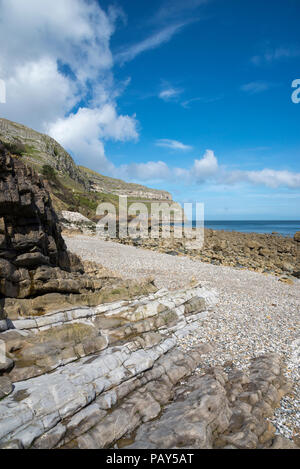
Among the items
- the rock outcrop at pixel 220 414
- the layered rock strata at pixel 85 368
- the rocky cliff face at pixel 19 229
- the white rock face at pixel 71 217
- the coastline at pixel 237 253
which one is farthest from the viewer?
the white rock face at pixel 71 217

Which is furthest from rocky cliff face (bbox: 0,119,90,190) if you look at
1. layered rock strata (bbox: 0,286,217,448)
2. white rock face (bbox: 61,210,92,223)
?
layered rock strata (bbox: 0,286,217,448)

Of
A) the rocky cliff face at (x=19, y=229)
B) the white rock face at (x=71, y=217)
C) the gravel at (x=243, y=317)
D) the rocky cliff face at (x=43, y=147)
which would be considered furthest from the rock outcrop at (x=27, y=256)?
the rocky cliff face at (x=43, y=147)

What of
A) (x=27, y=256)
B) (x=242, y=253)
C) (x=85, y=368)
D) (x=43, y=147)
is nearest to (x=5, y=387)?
(x=85, y=368)

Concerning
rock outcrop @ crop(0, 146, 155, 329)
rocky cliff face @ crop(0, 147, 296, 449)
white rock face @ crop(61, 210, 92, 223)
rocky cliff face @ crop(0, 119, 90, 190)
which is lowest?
rocky cliff face @ crop(0, 147, 296, 449)

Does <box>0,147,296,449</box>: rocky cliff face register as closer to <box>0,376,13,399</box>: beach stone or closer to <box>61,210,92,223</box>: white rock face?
<box>0,376,13,399</box>: beach stone

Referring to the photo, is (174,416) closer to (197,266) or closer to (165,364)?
(165,364)

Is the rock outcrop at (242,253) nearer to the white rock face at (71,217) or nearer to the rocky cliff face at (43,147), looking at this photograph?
the white rock face at (71,217)

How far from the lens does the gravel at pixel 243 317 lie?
31.4ft

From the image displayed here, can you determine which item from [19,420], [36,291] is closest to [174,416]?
[19,420]

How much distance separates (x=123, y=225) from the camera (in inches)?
2325

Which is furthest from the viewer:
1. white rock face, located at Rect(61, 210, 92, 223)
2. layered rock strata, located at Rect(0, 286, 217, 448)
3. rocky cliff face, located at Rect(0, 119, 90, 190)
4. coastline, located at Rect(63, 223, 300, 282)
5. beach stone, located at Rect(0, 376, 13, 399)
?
rocky cliff face, located at Rect(0, 119, 90, 190)

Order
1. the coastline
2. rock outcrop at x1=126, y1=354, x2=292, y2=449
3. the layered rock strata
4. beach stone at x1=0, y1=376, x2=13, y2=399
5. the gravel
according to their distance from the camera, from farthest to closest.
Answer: the coastline → the gravel → beach stone at x1=0, y1=376, x2=13, y2=399 → rock outcrop at x1=126, y1=354, x2=292, y2=449 → the layered rock strata

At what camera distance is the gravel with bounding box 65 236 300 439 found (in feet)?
31.4
